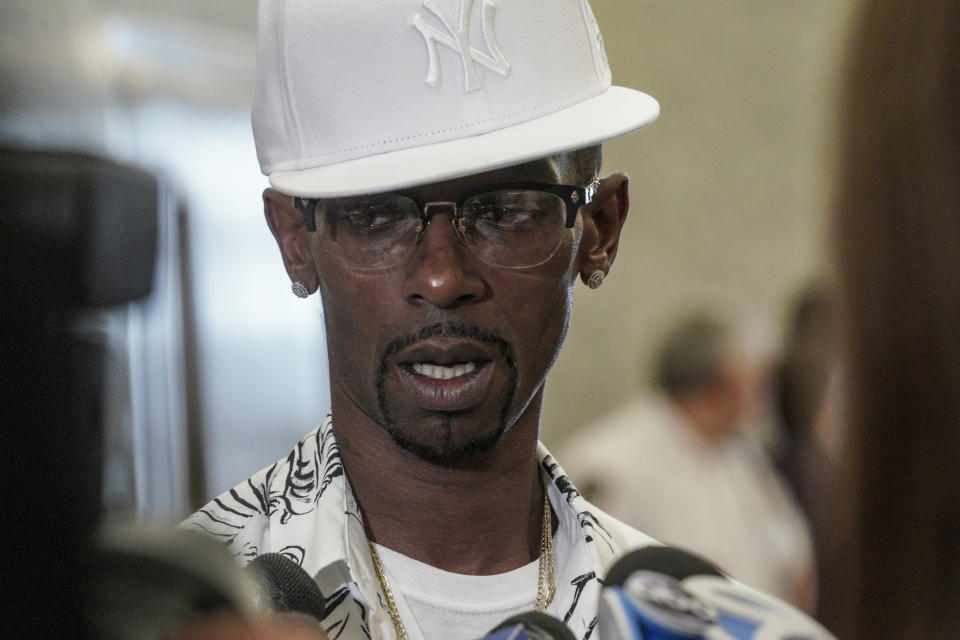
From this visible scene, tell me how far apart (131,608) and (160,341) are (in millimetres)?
285

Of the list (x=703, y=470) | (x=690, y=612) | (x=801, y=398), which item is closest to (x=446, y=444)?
(x=690, y=612)

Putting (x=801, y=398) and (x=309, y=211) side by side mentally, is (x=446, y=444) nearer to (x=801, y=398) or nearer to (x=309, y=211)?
(x=309, y=211)

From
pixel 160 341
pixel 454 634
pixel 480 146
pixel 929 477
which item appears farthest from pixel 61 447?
pixel 454 634

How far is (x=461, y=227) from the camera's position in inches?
56.9

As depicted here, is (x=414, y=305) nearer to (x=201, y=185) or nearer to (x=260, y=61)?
(x=260, y=61)

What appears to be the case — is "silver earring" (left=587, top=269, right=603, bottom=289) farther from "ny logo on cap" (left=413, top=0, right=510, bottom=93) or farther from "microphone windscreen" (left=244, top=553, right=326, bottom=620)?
"microphone windscreen" (left=244, top=553, right=326, bottom=620)

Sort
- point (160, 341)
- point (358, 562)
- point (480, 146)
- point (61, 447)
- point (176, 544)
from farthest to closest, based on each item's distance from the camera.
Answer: point (358, 562) → point (480, 146) → point (160, 341) → point (176, 544) → point (61, 447)

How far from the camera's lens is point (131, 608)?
0.55 m

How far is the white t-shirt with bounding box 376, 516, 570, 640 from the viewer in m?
1.47

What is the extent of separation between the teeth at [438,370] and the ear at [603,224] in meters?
0.31

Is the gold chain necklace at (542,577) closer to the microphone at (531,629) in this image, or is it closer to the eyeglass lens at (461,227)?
the eyeglass lens at (461,227)

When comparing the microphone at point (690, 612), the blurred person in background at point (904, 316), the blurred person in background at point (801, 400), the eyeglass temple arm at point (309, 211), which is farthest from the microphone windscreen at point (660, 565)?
the blurred person in background at point (801, 400)

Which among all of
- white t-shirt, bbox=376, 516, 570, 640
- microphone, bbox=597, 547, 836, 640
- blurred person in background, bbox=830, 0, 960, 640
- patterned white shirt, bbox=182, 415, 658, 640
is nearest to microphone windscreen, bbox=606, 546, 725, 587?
microphone, bbox=597, 547, 836, 640

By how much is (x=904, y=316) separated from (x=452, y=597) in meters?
0.99
